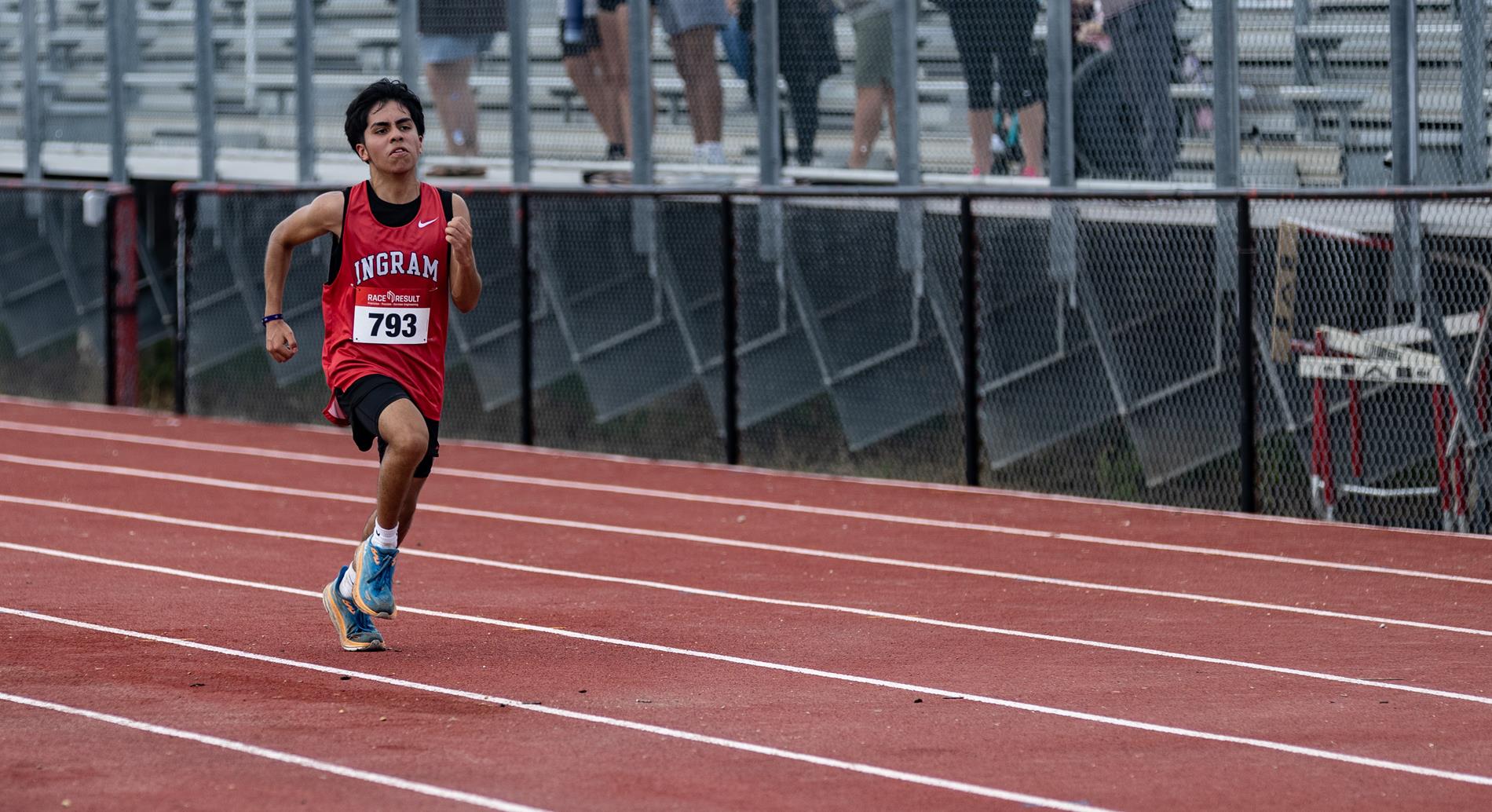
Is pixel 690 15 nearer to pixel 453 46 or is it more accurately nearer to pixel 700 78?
pixel 700 78

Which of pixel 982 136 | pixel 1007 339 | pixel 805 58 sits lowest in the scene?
pixel 1007 339

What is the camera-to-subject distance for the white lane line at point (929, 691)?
19.4 feet

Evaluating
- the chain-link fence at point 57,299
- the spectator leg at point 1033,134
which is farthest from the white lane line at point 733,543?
the chain-link fence at point 57,299

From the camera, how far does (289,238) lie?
24.4ft

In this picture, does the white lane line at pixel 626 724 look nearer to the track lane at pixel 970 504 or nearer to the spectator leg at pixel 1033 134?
the track lane at pixel 970 504

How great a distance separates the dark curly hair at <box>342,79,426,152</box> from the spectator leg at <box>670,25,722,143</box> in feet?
26.7

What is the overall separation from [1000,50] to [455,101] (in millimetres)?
5487

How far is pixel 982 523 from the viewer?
1132 cm

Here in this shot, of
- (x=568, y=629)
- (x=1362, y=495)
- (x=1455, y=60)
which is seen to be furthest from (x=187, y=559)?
(x=1455, y=60)

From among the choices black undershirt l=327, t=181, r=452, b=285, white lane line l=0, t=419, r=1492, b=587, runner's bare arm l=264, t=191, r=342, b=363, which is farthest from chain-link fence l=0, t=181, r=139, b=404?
black undershirt l=327, t=181, r=452, b=285

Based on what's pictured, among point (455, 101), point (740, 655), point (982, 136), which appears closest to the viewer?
point (740, 655)

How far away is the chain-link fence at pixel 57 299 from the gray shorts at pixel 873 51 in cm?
671

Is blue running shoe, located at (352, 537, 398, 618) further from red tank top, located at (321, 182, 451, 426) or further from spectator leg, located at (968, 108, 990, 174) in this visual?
spectator leg, located at (968, 108, 990, 174)

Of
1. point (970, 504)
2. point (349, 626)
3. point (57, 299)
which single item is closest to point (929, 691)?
point (349, 626)
